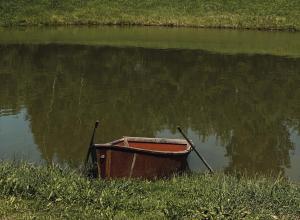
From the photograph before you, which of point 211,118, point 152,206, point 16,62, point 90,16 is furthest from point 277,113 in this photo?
point 90,16

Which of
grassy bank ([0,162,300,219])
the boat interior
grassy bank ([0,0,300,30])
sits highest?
grassy bank ([0,0,300,30])

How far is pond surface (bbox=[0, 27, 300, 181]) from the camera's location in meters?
18.6

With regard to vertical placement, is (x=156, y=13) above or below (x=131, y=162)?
above

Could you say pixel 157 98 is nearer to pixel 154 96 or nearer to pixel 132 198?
pixel 154 96

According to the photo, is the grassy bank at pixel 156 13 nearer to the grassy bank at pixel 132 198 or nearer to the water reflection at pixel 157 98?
the water reflection at pixel 157 98

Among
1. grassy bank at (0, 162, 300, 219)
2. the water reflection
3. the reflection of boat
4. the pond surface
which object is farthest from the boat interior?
grassy bank at (0, 162, 300, 219)

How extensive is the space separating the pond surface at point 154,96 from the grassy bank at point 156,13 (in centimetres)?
896

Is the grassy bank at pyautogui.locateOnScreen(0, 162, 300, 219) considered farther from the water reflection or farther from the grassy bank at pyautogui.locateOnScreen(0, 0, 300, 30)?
the grassy bank at pyautogui.locateOnScreen(0, 0, 300, 30)

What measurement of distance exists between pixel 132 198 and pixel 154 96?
53.0 ft

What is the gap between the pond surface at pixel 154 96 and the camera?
1856cm

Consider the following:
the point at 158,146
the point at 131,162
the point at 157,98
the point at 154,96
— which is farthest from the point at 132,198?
the point at 154,96

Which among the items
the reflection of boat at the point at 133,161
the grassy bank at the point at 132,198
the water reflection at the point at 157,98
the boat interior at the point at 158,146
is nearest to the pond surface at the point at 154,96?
the water reflection at the point at 157,98

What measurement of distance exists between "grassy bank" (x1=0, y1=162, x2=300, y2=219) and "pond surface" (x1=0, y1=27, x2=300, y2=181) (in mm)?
4200

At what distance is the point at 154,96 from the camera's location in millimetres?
27109
